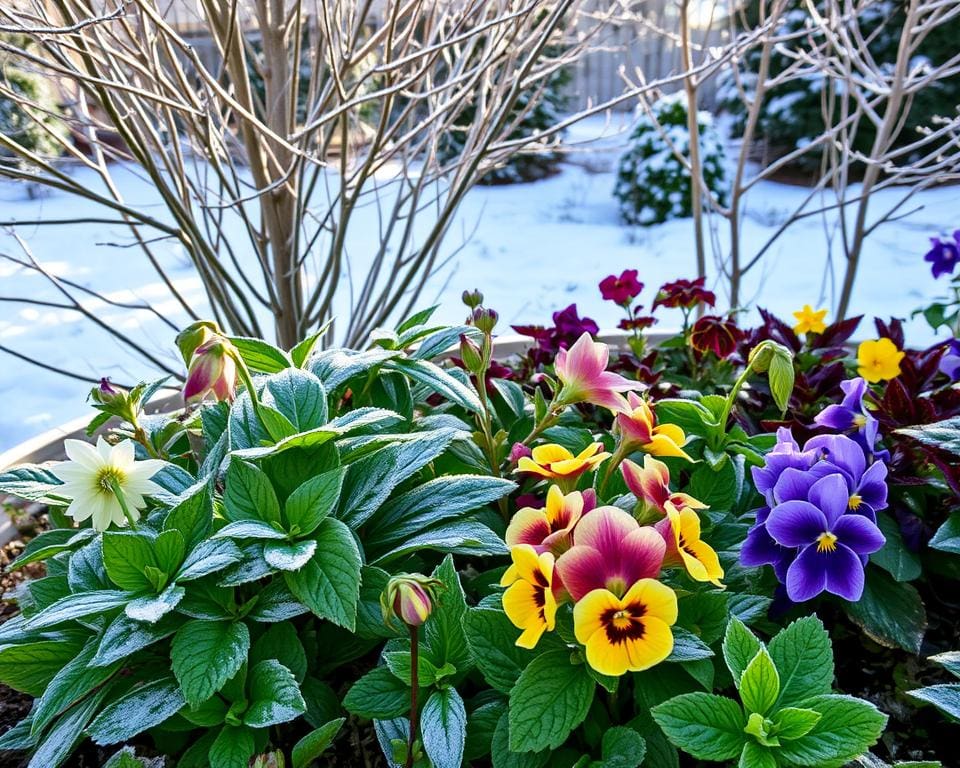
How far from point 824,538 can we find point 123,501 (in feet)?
2.40

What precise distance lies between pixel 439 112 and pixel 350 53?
0.16 metres

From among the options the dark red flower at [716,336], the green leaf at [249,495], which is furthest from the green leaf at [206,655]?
the dark red flower at [716,336]

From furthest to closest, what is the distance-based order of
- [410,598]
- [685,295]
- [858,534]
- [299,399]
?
[685,295] → [299,399] → [858,534] → [410,598]

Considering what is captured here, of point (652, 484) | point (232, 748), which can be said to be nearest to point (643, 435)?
point (652, 484)

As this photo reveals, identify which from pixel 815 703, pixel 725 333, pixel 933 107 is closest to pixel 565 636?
pixel 815 703

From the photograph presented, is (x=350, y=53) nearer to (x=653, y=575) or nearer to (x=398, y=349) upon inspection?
(x=398, y=349)

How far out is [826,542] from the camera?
2.75ft

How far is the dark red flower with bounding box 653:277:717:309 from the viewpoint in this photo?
4.60 ft

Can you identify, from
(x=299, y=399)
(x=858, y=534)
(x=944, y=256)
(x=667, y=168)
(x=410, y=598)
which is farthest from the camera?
(x=667, y=168)

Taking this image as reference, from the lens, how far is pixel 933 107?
5133 mm

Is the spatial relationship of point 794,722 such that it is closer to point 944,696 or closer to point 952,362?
point 944,696

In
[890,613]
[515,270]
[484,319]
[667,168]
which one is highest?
[484,319]

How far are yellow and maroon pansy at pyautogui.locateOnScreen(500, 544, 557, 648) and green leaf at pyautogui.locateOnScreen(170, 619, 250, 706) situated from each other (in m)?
0.27

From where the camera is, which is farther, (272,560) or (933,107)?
(933,107)
